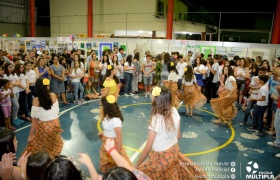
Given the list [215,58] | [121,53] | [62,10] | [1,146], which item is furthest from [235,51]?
[62,10]

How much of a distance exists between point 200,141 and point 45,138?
3.97 m

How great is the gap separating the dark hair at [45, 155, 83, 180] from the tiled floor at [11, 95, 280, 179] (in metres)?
3.08

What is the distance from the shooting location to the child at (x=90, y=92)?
33.3 feet

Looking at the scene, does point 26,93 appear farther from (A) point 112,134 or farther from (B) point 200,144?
(B) point 200,144

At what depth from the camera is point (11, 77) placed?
682 centimetres

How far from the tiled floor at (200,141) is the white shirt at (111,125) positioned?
141cm

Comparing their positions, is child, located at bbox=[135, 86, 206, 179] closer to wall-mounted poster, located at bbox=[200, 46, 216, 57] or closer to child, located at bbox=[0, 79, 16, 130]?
child, located at bbox=[0, 79, 16, 130]

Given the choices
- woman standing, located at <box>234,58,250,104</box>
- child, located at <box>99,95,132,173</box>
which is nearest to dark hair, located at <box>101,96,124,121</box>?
child, located at <box>99,95,132,173</box>

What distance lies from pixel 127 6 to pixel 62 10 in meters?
6.43

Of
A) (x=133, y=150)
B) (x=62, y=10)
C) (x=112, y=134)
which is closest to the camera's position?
(x=112, y=134)

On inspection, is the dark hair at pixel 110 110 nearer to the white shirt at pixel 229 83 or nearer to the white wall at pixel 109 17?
the white shirt at pixel 229 83

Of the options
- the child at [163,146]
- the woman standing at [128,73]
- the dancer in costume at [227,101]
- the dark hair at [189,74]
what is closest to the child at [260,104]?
the dancer in costume at [227,101]

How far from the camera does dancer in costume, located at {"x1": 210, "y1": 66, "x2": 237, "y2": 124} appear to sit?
7.21 metres

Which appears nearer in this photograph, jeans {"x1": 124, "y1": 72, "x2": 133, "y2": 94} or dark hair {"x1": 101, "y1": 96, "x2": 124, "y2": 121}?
dark hair {"x1": 101, "y1": 96, "x2": 124, "y2": 121}
